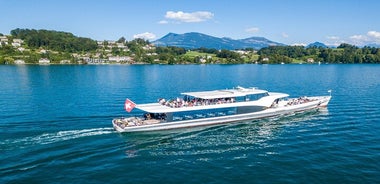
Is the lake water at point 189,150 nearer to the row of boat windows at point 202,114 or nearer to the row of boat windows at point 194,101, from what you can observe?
the row of boat windows at point 202,114

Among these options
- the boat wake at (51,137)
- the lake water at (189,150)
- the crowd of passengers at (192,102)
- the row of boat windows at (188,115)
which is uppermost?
the crowd of passengers at (192,102)

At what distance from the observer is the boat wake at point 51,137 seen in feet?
130

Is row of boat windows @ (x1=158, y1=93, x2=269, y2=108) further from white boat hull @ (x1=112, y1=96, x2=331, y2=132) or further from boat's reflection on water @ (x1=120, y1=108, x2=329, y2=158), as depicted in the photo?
boat's reflection on water @ (x1=120, y1=108, x2=329, y2=158)

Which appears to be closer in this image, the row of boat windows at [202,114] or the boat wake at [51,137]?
the boat wake at [51,137]

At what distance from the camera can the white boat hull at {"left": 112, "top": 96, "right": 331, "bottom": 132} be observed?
48.6 meters

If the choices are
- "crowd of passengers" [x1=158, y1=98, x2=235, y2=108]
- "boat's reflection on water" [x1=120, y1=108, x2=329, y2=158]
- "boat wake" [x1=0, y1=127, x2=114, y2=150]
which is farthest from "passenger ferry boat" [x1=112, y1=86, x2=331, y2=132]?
"boat wake" [x1=0, y1=127, x2=114, y2=150]

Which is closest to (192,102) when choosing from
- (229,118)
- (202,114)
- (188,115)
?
(202,114)

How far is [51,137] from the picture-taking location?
4238 centimetres

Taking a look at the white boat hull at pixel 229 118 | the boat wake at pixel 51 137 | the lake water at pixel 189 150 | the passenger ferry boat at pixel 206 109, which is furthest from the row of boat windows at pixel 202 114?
the boat wake at pixel 51 137

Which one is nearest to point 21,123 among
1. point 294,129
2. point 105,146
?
point 105,146

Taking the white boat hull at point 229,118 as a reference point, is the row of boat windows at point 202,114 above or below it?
above

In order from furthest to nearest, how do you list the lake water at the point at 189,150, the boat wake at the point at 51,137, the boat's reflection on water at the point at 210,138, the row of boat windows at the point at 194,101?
the row of boat windows at the point at 194,101
the boat's reflection on water at the point at 210,138
the boat wake at the point at 51,137
the lake water at the point at 189,150

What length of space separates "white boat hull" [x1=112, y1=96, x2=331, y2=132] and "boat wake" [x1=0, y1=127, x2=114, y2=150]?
10.0 ft

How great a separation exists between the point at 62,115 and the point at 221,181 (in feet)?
116
